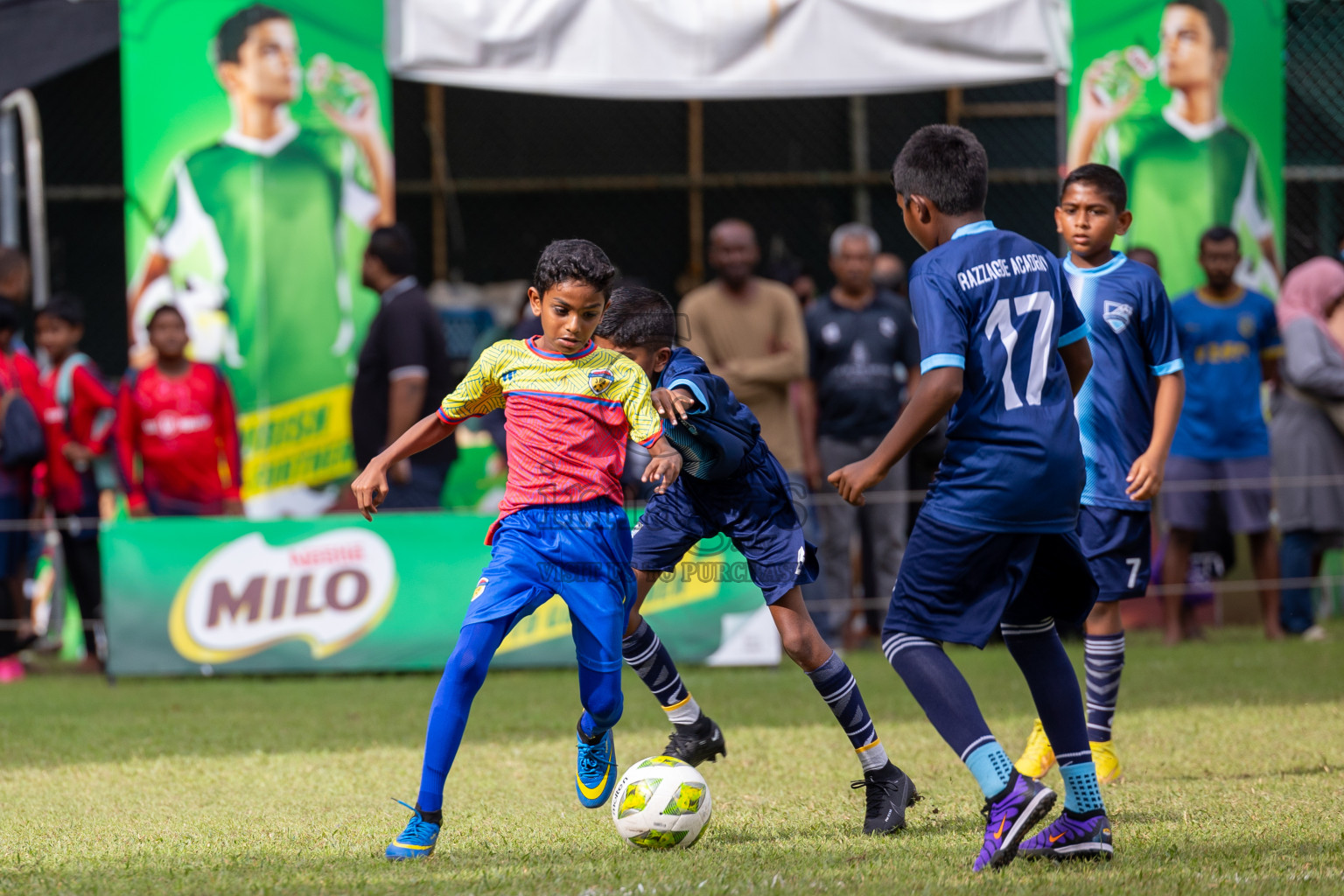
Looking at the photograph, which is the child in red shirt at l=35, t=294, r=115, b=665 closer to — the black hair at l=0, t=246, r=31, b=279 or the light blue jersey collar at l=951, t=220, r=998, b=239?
the black hair at l=0, t=246, r=31, b=279

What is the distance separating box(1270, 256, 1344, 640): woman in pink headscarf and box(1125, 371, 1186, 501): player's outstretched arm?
473cm

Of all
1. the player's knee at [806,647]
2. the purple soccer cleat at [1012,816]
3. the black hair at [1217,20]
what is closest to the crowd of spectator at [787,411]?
the black hair at [1217,20]

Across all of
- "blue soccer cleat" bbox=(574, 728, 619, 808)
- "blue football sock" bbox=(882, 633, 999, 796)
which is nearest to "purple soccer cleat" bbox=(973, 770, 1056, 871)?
"blue football sock" bbox=(882, 633, 999, 796)

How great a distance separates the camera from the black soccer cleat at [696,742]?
496cm

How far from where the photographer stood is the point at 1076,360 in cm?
402

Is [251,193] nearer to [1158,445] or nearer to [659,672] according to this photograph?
[659,672]

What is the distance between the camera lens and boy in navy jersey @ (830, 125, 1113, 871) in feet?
11.8

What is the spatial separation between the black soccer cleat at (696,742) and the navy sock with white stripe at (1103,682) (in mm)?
1258

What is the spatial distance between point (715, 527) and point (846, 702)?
2.39 ft

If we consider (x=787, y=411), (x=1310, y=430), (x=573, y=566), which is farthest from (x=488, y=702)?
(x=1310, y=430)

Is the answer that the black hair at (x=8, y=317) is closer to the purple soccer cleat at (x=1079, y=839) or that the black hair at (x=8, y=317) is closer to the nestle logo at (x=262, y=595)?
the nestle logo at (x=262, y=595)

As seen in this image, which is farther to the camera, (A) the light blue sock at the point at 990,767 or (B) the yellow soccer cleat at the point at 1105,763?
(B) the yellow soccer cleat at the point at 1105,763

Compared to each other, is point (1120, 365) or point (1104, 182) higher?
point (1104, 182)

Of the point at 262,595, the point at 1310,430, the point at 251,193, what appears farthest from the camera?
the point at 1310,430
